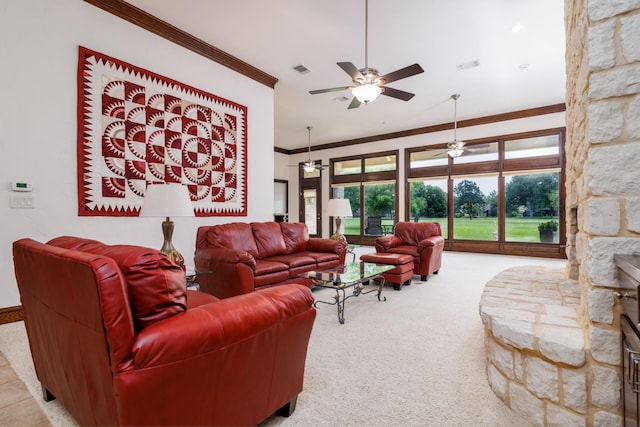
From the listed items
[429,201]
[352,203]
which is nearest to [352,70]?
[429,201]

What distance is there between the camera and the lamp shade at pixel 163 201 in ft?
8.54

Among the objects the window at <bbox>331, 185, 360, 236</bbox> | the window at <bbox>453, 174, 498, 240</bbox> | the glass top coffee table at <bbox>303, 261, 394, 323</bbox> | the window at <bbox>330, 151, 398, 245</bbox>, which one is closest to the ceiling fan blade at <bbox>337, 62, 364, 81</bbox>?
the glass top coffee table at <bbox>303, 261, 394, 323</bbox>

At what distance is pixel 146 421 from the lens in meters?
1.02

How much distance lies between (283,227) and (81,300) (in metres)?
3.64

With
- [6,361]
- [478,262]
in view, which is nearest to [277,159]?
[478,262]

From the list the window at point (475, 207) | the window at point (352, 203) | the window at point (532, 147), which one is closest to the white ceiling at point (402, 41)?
the window at point (532, 147)

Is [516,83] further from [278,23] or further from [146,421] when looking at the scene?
Result: [146,421]

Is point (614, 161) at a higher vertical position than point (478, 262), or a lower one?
higher

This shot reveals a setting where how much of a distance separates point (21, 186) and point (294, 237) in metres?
3.07

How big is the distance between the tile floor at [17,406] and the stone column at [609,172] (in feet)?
8.74

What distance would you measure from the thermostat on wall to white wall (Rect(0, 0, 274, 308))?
1.6 inches

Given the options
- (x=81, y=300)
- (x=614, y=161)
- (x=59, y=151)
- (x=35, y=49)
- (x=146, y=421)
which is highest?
(x=35, y=49)

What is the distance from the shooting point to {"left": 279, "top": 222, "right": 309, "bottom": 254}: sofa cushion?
4.57 meters

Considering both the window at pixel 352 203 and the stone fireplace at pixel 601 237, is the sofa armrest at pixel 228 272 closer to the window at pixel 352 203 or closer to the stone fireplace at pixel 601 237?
the stone fireplace at pixel 601 237
